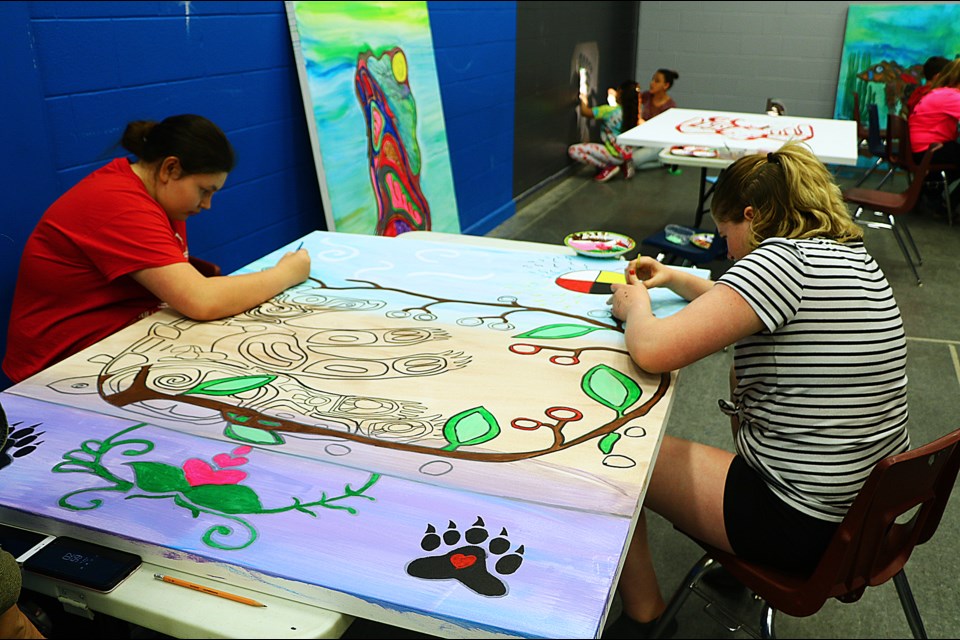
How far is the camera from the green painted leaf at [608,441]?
1.20 metres

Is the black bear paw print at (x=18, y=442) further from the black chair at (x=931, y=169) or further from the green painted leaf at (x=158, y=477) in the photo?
the black chair at (x=931, y=169)

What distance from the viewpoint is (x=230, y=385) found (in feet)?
4.64

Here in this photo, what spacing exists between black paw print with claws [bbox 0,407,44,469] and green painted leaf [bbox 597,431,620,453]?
2.89ft

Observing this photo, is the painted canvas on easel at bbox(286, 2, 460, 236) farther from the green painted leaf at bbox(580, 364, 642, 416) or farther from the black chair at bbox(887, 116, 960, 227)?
the black chair at bbox(887, 116, 960, 227)

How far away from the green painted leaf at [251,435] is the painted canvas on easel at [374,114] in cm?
186

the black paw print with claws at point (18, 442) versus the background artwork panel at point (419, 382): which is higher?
the black paw print with claws at point (18, 442)

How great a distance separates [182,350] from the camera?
5.15ft

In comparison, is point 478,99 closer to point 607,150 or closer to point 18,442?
point 607,150

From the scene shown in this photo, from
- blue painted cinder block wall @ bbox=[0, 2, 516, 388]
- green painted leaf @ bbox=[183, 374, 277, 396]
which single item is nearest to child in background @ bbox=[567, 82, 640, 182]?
blue painted cinder block wall @ bbox=[0, 2, 516, 388]

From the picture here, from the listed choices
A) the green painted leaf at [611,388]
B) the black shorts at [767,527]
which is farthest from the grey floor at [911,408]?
the green painted leaf at [611,388]

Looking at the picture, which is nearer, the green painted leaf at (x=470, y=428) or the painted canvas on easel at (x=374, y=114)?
the green painted leaf at (x=470, y=428)

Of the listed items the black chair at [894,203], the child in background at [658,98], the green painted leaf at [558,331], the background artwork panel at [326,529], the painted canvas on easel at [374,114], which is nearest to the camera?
the background artwork panel at [326,529]

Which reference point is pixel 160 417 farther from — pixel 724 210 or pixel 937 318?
pixel 937 318

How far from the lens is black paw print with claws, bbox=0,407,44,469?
3.86 ft
